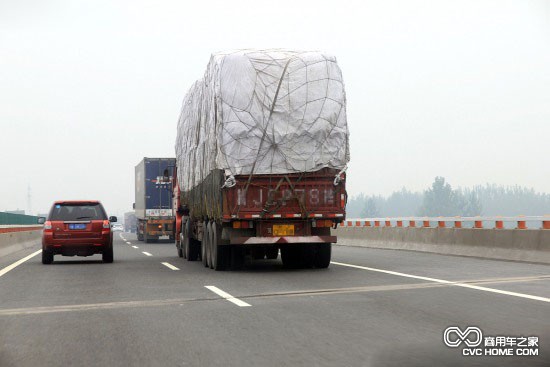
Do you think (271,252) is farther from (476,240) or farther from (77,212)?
(77,212)

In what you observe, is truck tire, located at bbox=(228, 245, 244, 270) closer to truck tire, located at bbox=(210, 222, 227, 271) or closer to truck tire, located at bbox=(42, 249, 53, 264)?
truck tire, located at bbox=(210, 222, 227, 271)

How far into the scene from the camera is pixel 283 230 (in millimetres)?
15297

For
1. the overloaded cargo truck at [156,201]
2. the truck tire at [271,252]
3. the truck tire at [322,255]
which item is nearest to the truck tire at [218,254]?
the truck tire at [271,252]

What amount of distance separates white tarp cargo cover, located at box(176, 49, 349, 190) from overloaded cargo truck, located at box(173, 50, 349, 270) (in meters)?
0.02

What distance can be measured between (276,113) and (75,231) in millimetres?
6850

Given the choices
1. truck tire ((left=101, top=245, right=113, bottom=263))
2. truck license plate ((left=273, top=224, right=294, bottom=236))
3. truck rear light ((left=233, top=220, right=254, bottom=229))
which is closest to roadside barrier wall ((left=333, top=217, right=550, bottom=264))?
truck license plate ((left=273, top=224, right=294, bottom=236))

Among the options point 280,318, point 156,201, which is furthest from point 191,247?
point 156,201

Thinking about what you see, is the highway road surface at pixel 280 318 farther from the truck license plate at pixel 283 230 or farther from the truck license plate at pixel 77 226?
the truck license plate at pixel 77 226

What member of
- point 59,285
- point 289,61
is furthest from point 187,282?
point 289,61

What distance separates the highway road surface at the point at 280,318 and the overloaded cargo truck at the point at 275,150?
0.93 meters

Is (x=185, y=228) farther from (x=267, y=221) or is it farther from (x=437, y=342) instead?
(x=437, y=342)

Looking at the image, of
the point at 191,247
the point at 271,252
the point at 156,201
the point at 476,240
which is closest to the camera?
→ the point at 271,252

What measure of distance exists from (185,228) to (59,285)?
7.99m

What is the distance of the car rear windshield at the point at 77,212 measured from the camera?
790 inches
